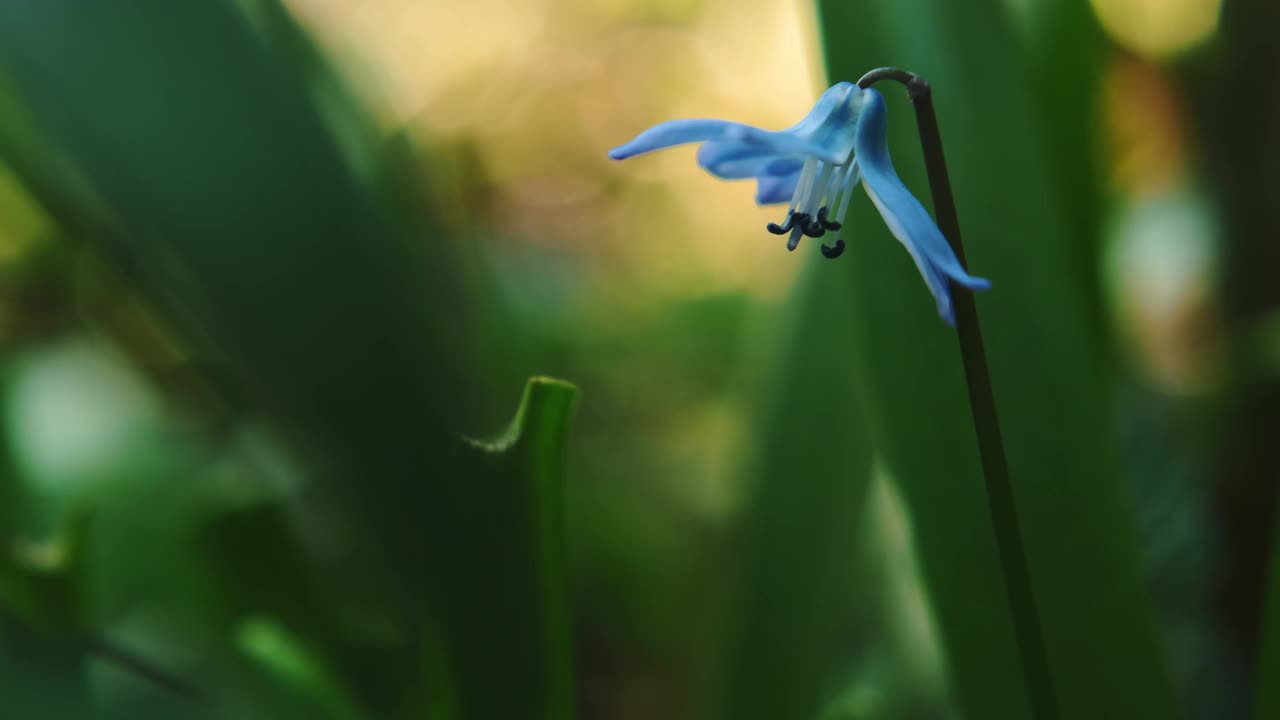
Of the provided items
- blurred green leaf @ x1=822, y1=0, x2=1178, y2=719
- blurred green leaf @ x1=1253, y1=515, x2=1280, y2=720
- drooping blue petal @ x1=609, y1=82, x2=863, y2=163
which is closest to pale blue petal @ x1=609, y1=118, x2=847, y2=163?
drooping blue petal @ x1=609, y1=82, x2=863, y2=163

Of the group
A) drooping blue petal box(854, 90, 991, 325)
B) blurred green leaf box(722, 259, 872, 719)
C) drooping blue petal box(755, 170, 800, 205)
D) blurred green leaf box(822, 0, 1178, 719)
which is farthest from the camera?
blurred green leaf box(722, 259, 872, 719)

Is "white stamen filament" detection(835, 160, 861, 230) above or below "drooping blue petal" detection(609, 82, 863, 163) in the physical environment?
below

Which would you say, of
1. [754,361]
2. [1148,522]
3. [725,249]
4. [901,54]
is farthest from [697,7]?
[901,54]

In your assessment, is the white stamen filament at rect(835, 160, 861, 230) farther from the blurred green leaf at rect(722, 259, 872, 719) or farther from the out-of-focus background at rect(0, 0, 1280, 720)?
the blurred green leaf at rect(722, 259, 872, 719)

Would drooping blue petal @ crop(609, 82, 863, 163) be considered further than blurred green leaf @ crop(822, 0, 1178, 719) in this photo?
No

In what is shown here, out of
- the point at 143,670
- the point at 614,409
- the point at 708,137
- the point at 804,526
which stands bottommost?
the point at 614,409

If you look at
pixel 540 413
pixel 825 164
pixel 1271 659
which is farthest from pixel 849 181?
pixel 1271 659

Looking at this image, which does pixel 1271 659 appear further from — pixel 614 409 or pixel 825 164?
pixel 614 409

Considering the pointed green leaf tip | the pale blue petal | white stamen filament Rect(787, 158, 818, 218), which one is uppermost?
the pale blue petal
